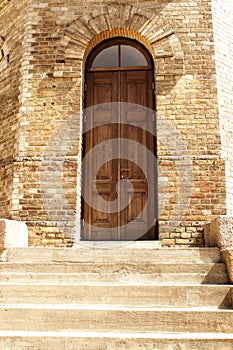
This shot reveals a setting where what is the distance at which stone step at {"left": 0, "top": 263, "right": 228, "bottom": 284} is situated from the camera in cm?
410

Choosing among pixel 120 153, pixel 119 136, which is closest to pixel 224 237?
pixel 120 153

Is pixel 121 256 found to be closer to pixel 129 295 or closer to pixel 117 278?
pixel 117 278

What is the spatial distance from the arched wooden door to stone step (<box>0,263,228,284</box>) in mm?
1835

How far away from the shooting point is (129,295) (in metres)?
3.78

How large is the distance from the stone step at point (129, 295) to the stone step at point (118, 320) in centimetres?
26

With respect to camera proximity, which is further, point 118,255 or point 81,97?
point 81,97

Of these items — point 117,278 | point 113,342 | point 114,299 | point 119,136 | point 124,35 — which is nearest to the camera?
point 113,342

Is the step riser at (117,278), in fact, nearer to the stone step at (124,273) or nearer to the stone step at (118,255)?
the stone step at (124,273)

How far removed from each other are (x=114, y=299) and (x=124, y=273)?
49 centimetres

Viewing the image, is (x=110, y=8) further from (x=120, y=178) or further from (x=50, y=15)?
(x=120, y=178)

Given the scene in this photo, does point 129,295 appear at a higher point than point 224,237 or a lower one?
lower

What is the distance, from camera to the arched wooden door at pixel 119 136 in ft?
20.3

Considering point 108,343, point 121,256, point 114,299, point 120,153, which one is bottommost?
point 108,343

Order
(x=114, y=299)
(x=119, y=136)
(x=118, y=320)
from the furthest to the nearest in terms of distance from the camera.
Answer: (x=119, y=136)
(x=114, y=299)
(x=118, y=320)
